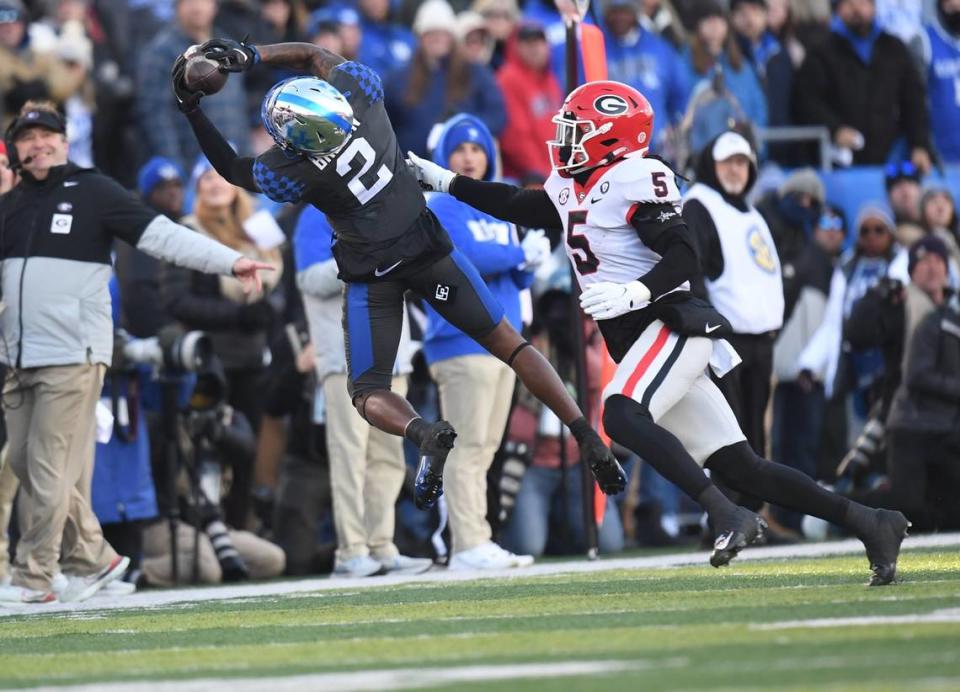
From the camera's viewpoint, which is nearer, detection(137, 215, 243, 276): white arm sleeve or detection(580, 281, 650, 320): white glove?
detection(580, 281, 650, 320): white glove

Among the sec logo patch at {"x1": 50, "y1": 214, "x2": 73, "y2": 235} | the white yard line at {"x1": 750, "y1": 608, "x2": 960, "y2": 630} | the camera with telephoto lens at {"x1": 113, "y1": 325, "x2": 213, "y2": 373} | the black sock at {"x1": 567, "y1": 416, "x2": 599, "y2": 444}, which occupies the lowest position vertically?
the white yard line at {"x1": 750, "y1": 608, "x2": 960, "y2": 630}

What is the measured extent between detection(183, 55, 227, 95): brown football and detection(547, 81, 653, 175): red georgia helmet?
4.57ft

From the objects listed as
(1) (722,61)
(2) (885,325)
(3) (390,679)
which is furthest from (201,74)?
(1) (722,61)

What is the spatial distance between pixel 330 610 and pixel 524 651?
2161mm

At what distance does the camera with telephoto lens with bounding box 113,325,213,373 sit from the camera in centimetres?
1044

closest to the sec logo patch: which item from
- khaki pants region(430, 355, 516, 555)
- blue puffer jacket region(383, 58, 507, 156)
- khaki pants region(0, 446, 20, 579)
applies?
khaki pants region(0, 446, 20, 579)

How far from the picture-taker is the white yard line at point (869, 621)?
→ 5.85 metres

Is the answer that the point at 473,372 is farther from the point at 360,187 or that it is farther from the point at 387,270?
the point at 360,187

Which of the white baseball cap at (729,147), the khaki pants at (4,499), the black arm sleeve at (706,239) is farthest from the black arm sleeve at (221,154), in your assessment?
the white baseball cap at (729,147)

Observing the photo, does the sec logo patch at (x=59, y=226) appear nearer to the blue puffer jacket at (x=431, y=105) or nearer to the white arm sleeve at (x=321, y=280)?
the white arm sleeve at (x=321, y=280)

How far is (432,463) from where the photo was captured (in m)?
7.89

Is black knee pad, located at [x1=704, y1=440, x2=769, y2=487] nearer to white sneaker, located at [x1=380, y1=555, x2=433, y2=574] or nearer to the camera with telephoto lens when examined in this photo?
white sneaker, located at [x1=380, y1=555, x2=433, y2=574]

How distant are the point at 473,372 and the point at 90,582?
221 centimetres

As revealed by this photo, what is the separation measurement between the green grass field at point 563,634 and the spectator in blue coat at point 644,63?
6.38 m
